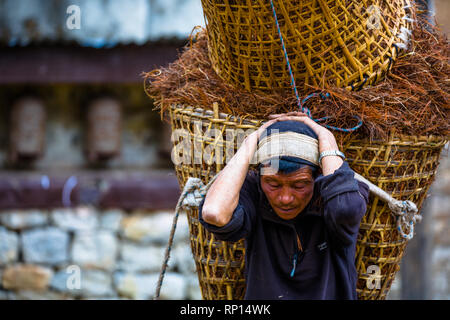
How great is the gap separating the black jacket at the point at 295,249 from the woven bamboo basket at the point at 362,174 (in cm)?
15

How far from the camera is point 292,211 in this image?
6.58 feet

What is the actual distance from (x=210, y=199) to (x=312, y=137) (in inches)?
16.6

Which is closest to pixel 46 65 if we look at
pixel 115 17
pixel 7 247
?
pixel 115 17

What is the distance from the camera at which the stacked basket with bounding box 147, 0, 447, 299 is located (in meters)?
2.10

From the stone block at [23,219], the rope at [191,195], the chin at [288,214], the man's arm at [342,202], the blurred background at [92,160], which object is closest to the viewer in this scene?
the man's arm at [342,202]

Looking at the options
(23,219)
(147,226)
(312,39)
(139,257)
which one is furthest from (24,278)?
(312,39)

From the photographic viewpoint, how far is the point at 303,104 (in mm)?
2137

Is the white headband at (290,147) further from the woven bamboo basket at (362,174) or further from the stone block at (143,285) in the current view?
the stone block at (143,285)

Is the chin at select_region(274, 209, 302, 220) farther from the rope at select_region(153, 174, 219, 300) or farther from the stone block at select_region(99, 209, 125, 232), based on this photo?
the stone block at select_region(99, 209, 125, 232)

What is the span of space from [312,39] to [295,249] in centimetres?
78

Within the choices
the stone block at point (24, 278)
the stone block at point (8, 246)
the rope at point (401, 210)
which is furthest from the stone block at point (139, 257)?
the rope at point (401, 210)

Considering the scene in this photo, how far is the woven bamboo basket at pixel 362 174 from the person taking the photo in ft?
6.91

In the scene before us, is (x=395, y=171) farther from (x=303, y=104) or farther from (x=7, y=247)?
(x=7, y=247)

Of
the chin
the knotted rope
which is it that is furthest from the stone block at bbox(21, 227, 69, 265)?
the chin
